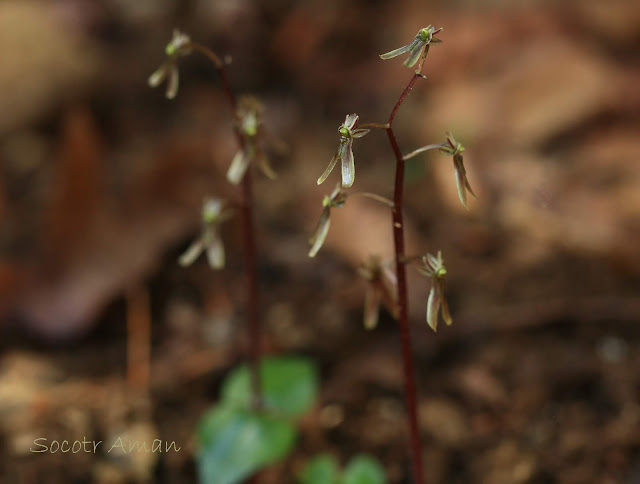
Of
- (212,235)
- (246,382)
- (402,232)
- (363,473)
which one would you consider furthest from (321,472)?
(402,232)

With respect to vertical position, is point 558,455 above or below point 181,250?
below

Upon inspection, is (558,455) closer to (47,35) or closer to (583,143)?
(583,143)

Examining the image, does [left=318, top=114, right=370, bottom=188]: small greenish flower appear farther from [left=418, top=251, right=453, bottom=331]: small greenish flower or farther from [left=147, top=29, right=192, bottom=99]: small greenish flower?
[left=147, top=29, right=192, bottom=99]: small greenish flower

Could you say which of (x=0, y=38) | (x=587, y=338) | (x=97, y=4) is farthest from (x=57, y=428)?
(x=97, y=4)

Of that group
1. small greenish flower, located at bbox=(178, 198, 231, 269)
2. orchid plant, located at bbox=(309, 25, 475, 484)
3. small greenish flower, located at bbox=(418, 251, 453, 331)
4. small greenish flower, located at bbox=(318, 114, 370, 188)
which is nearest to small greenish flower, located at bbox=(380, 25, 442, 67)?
orchid plant, located at bbox=(309, 25, 475, 484)

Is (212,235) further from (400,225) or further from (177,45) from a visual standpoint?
(400,225)
